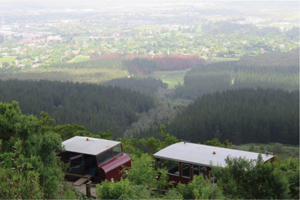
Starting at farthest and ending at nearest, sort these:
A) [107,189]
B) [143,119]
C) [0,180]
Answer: [143,119] → [107,189] → [0,180]

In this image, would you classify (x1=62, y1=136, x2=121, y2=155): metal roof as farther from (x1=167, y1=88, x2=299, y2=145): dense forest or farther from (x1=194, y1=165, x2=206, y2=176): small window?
(x1=167, y1=88, x2=299, y2=145): dense forest

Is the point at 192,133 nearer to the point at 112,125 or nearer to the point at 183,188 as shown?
the point at 112,125

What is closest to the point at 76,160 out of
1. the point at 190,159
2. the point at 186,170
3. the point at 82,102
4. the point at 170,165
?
the point at 170,165

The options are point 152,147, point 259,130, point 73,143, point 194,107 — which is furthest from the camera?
point 194,107

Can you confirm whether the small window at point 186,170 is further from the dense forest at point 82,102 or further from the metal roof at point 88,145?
the dense forest at point 82,102

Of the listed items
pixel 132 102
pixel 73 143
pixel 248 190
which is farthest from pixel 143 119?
pixel 248 190

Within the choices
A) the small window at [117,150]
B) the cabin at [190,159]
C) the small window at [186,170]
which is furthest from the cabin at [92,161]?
the small window at [186,170]
